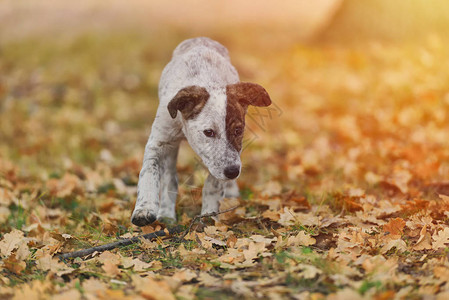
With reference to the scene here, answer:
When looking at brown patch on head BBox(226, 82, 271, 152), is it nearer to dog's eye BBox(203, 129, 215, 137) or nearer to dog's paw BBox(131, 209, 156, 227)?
dog's eye BBox(203, 129, 215, 137)

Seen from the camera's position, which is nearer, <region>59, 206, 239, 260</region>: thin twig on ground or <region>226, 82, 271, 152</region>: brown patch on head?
<region>59, 206, 239, 260</region>: thin twig on ground

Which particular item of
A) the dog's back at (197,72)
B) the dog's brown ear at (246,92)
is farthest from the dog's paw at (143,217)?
the dog's brown ear at (246,92)

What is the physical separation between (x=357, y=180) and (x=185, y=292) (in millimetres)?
3369

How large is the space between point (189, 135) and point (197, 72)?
57cm

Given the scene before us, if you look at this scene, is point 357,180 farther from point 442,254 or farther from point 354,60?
point 354,60

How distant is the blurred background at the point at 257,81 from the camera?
6941mm

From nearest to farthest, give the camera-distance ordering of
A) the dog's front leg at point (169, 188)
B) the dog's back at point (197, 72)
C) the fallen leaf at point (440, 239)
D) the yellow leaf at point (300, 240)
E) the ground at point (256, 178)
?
the ground at point (256, 178)
the fallen leaf at point (440, 239)
the yellow leaf at point (300, 240)
the dog's back at point (197, 72)
the dog's front leg at point (169, 188)

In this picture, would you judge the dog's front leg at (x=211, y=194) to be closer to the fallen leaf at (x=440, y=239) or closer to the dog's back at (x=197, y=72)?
the dog's back at (x=197, y=72)

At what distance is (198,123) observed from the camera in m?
3.55

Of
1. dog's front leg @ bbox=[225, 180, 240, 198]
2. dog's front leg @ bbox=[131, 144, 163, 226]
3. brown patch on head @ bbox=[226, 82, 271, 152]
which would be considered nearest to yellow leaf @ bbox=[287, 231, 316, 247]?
brown patch on head @ bbox=[226, 82, 271, 152]

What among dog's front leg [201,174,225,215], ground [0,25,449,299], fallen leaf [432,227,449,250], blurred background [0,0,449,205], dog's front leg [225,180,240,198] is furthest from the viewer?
blurred background [0,0,449,205]

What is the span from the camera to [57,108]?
394 inches

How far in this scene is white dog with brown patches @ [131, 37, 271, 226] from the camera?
3480mm

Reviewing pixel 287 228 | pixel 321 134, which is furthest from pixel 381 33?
pixel 287 228
